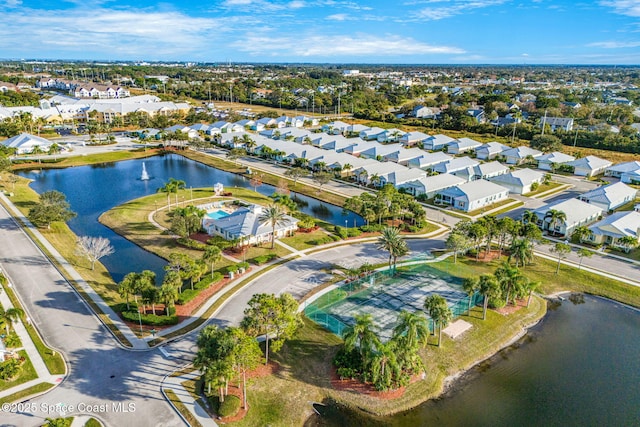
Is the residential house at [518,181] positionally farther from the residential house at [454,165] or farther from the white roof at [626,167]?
the white roof at [626,167]

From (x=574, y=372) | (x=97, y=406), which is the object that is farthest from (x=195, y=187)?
(x=574, y=372)

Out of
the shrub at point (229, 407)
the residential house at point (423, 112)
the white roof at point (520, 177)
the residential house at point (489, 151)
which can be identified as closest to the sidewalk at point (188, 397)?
the shrub at point (229, 407)

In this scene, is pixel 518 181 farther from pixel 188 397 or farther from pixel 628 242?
pixel 188 397

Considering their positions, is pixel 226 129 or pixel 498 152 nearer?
pixel 498 152

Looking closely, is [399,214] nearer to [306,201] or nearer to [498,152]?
[306,201]

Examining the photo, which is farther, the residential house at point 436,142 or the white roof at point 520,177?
the residential house at point 436,142
